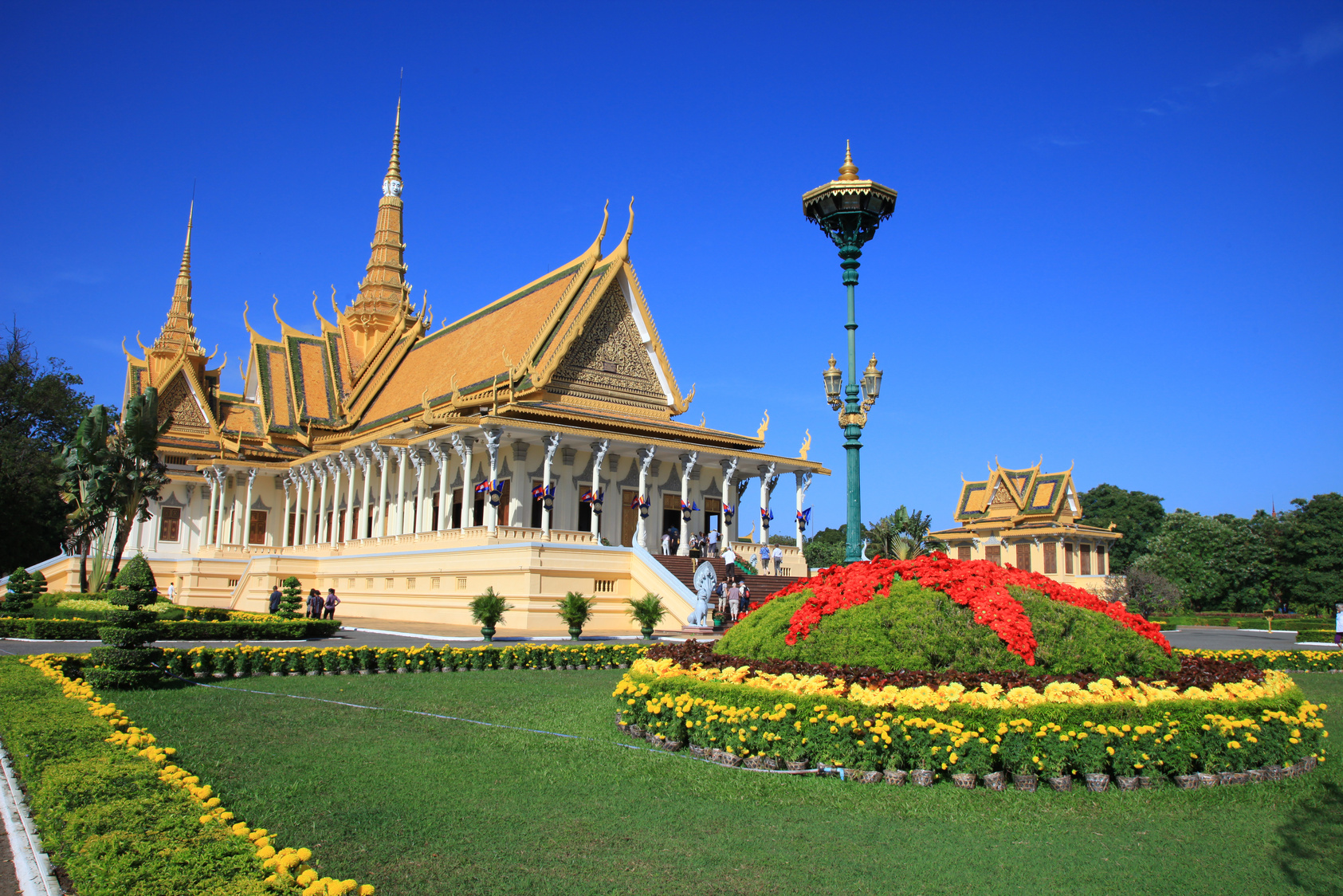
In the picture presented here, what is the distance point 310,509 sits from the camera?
37.8m

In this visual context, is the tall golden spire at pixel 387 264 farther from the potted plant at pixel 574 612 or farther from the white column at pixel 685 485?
the potted plant at pixel 574 612

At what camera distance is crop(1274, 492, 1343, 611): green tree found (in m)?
54.2

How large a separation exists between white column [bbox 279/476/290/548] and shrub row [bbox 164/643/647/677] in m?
27.5

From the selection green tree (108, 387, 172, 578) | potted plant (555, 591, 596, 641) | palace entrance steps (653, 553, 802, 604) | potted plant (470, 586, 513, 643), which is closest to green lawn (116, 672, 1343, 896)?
potted plant (470, 586, 513, 643)

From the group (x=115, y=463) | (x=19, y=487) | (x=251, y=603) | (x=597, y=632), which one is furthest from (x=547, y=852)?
(x=19, y=487)

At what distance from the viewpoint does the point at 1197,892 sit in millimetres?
4609

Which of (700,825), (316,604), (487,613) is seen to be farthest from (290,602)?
(700,825)

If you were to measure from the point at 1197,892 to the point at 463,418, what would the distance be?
78.2 ft

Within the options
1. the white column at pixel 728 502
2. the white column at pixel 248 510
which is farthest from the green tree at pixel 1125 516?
the white column at pixel 248 510

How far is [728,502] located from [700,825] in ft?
83.7

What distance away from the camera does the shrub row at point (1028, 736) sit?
646 cm

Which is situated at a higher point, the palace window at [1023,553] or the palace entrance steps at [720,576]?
the palace window at [1023,553]

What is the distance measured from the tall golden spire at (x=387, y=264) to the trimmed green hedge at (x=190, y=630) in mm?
26244

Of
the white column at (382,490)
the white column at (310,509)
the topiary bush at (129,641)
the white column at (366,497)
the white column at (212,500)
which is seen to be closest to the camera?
the topiary bush at (129,641)
